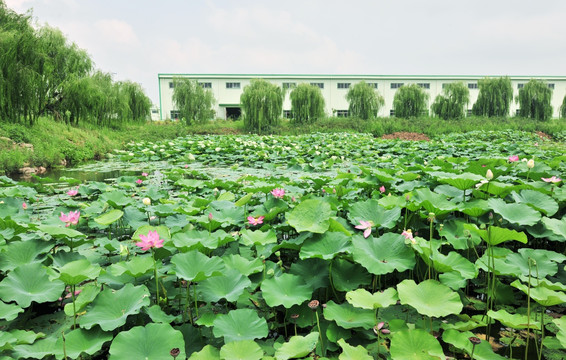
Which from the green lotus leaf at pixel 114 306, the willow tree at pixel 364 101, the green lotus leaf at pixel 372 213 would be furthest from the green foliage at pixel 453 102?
the green lotus leaf at pixel 114 306

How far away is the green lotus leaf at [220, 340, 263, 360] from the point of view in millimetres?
863

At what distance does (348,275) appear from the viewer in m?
1.22

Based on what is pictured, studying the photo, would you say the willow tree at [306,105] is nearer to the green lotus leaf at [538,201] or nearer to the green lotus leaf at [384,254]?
the green lotus leaf at [538,201]

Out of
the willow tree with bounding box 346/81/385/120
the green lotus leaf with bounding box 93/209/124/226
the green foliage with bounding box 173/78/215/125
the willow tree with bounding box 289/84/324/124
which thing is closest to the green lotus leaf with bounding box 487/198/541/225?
the green lotus leaf with bounding box 93/209/124/226

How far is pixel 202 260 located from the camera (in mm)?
1137

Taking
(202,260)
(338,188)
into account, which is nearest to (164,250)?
(202,260)

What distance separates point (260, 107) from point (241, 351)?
1454cm

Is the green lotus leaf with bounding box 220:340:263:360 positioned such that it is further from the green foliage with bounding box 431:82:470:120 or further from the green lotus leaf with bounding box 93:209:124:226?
the green foliage with bounding box 431:82:470:120

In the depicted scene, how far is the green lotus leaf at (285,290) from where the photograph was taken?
40.8 inches

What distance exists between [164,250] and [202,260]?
0.23 m

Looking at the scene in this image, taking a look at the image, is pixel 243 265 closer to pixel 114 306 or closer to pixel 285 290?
pixel 285 290

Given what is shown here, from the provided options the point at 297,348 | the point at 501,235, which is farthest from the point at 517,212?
the point at 297,348

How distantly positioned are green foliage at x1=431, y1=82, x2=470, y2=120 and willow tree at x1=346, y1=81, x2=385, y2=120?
3301 mm

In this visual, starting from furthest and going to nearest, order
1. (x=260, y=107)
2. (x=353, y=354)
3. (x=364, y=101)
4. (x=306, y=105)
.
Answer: (x=364, y=101) < (x=306, y=105) < (x=260, y=107) < (x=353, y=354)
